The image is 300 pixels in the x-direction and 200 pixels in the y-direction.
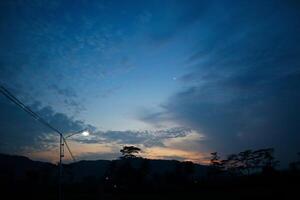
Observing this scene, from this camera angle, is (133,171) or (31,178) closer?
(133,171)

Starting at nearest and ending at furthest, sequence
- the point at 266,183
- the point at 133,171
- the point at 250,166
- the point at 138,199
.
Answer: the point at 138,199 < the point at 266,183 < the point at 133,171 < the point at 250,166

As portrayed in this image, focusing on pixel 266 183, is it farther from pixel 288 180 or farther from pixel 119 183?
pixel 119 183

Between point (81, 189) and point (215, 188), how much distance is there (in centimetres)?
2993

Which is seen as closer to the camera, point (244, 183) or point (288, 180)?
point (288, 180)

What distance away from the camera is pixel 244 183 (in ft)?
192

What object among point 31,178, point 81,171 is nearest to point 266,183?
point 31,178

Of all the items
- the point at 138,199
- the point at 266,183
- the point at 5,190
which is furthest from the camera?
the point at 266,183

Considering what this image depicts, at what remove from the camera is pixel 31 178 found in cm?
8319

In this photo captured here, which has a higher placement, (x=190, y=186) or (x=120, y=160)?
(x=120, y=160)

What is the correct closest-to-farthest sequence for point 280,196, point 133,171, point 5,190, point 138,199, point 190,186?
point 280,196
point 138,199
point 5,190
point 190,186
point 133,171

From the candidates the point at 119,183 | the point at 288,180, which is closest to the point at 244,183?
the point at 288,180

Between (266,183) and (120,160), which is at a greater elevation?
(120,160)

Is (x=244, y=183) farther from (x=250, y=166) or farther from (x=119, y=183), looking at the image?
(x=250, y=166)

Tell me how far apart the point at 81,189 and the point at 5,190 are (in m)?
18.4
